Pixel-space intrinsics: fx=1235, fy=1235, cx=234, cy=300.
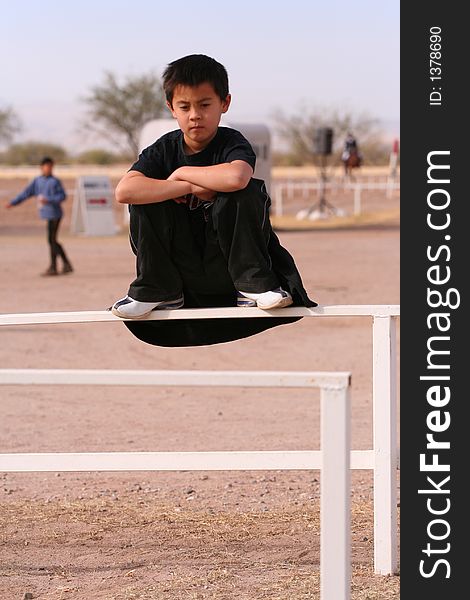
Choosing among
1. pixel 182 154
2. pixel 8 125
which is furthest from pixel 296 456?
pixel 8 125

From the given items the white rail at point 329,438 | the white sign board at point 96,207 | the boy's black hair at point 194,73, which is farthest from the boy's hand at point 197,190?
the white sign board at point 96,207

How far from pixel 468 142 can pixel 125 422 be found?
15.9 ft

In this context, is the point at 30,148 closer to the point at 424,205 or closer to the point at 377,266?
the point at 377,266

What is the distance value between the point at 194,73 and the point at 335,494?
1604mm

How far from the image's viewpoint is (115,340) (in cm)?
1189

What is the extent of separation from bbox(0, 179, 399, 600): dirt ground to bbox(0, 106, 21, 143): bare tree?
6410 centimetres

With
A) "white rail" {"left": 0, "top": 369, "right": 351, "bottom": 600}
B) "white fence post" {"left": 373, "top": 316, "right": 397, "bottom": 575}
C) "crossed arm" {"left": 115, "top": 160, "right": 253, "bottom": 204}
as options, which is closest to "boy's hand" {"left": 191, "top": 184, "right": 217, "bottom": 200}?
"crossed arm" {"left": 115, "top": 160, "right": 253, "bottom": 204}

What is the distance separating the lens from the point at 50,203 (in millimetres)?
18344

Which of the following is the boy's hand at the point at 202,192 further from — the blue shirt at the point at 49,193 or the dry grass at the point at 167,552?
the blue shirt at the point at 49,193

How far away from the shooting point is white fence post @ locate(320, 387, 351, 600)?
309 centimetres

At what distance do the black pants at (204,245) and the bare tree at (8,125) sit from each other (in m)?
74.3

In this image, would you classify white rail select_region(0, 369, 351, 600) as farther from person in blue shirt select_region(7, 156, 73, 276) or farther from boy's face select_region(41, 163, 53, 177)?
boy's face select_region(41, 163, 53, 177)

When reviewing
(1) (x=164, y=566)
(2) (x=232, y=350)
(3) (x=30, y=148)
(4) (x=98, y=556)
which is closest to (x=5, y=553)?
(4) (x=98, y=556)

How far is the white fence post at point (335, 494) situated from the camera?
10.2ft
